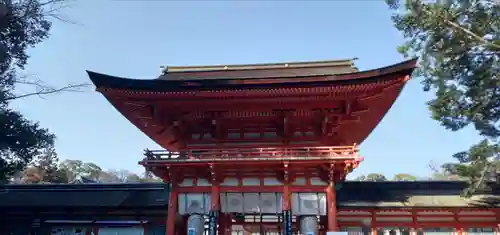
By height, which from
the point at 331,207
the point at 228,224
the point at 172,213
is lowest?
the point at 228,224

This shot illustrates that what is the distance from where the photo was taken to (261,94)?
11.1 meters

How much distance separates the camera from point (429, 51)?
14680 millimetres

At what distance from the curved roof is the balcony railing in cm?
126

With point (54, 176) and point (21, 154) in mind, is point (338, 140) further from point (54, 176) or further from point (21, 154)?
point (54, 176)

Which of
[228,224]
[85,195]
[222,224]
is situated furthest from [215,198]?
[85,195]

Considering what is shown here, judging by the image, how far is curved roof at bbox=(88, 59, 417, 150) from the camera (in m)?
10.7

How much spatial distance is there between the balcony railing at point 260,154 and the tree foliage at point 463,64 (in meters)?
5.79

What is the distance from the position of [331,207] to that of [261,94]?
3982 mm

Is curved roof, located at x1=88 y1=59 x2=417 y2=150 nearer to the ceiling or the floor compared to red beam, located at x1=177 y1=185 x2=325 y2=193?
nearer to the ceiling

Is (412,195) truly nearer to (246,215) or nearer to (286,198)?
(286,198)

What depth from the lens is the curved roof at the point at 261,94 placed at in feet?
35.1

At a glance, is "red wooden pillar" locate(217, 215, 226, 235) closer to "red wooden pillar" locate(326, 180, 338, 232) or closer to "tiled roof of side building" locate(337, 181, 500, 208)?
"red wooden pillar" locate(326, 180, 338, 232)

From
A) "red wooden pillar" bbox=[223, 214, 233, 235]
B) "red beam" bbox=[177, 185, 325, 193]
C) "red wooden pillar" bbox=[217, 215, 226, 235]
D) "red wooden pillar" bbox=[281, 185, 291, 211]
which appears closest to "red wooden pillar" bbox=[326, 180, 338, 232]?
"red beam" bbox=[177, 185, 325, 193]

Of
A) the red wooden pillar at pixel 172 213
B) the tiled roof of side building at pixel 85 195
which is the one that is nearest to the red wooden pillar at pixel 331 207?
the red wooden pillar at pixel 172 213
